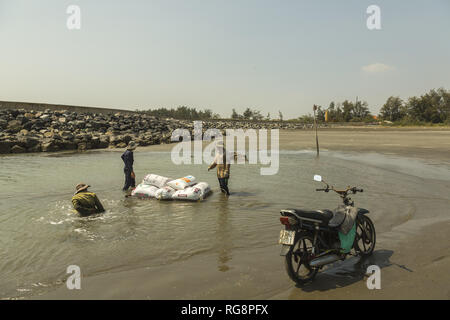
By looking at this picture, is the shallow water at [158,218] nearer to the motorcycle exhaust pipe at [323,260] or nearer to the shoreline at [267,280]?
the shoreline at [267,280]

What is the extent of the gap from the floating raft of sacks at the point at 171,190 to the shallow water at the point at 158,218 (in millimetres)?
279

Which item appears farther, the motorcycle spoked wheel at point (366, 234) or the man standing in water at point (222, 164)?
the man standing in water at point (222, 164)

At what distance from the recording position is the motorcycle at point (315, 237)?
417 cm

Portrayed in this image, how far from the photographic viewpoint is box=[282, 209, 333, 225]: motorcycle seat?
13.8ft

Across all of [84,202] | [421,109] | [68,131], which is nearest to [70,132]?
[68,131]

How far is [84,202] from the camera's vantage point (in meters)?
7.64

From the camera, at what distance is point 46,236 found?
21.1 feet

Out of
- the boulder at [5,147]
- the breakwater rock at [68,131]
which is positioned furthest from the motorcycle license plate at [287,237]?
the boulder at [5,147]

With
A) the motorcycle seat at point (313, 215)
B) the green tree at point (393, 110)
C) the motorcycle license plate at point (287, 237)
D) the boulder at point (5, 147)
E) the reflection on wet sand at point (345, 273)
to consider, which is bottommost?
the reflection on wet sand at point (345, 273)

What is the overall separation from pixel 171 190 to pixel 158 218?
1991 mm

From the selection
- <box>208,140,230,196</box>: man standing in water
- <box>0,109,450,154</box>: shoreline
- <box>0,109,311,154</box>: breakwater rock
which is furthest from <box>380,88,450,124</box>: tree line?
<box>208,140,230,196</box>: man standing in water

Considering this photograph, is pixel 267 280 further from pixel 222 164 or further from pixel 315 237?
pixel 222 164
